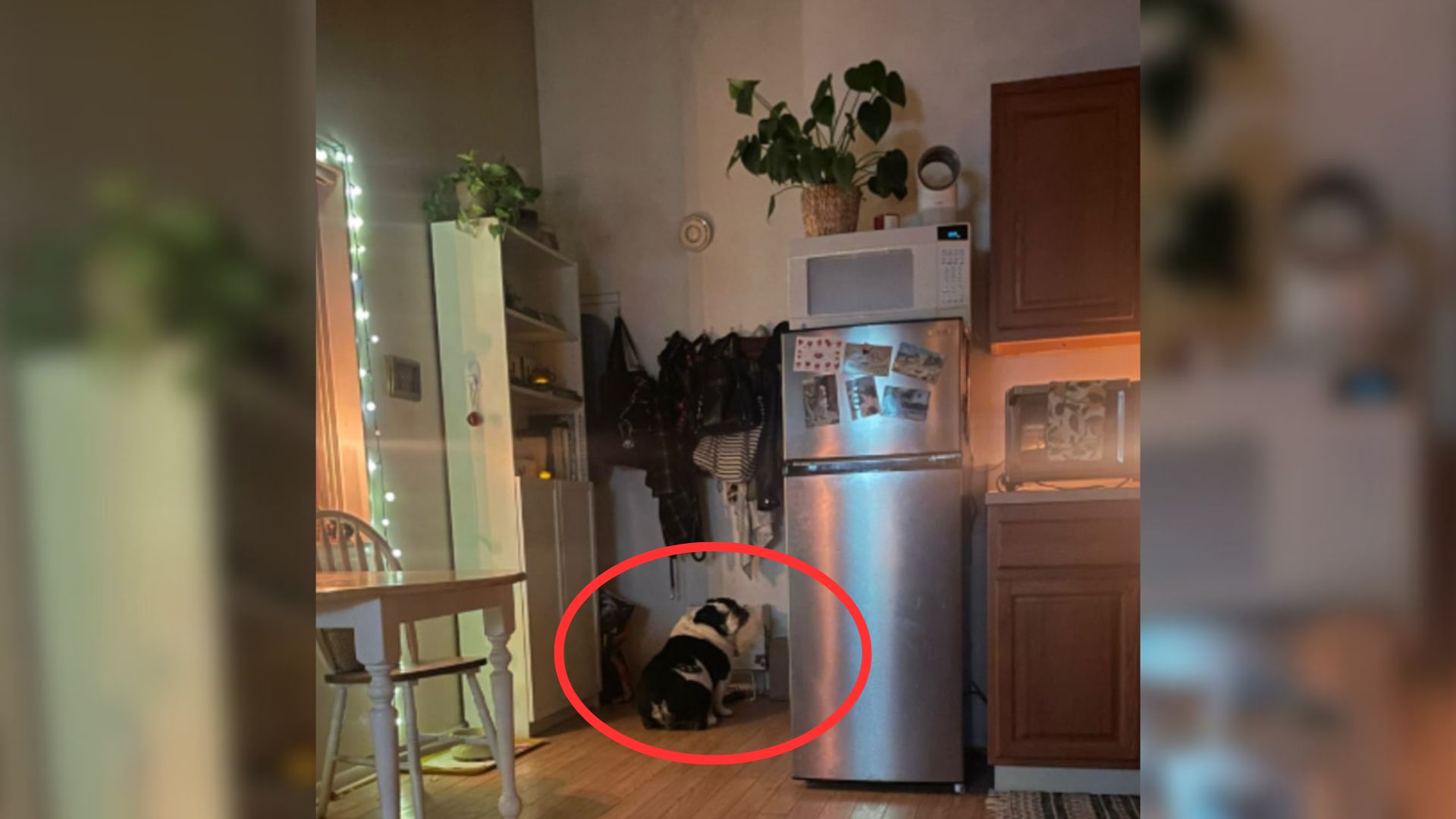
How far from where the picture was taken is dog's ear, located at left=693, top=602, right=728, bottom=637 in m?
2.75

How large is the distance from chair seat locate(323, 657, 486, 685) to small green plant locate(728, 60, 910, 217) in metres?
1.59

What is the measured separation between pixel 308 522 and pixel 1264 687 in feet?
0.94

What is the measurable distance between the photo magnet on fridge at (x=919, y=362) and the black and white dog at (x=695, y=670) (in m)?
1.16

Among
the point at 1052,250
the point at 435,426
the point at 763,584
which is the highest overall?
the point at 1052,250

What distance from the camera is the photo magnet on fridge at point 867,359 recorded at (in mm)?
2150

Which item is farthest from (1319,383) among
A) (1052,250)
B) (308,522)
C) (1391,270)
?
(1052,250)

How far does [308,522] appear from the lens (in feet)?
0.91

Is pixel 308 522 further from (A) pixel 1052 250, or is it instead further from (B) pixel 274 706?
(A) pixel 1052 250

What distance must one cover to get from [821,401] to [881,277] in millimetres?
402

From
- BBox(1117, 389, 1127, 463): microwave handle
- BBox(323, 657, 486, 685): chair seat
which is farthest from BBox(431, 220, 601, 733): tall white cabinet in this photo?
BBox(1117, 389, 1127, 463): microwave handle

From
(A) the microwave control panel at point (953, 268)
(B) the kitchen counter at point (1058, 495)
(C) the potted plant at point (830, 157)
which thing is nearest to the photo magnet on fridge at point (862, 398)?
(A) the microwave control panel at point (953, 268)

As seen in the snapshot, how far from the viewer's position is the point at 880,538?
2.11 metres

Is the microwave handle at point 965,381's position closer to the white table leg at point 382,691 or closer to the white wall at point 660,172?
the white wall at point 660,172

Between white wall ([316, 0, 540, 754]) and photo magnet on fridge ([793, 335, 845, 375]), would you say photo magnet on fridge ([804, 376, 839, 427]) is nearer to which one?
photo magnet on fridge ([793, 335, 845, 375])
